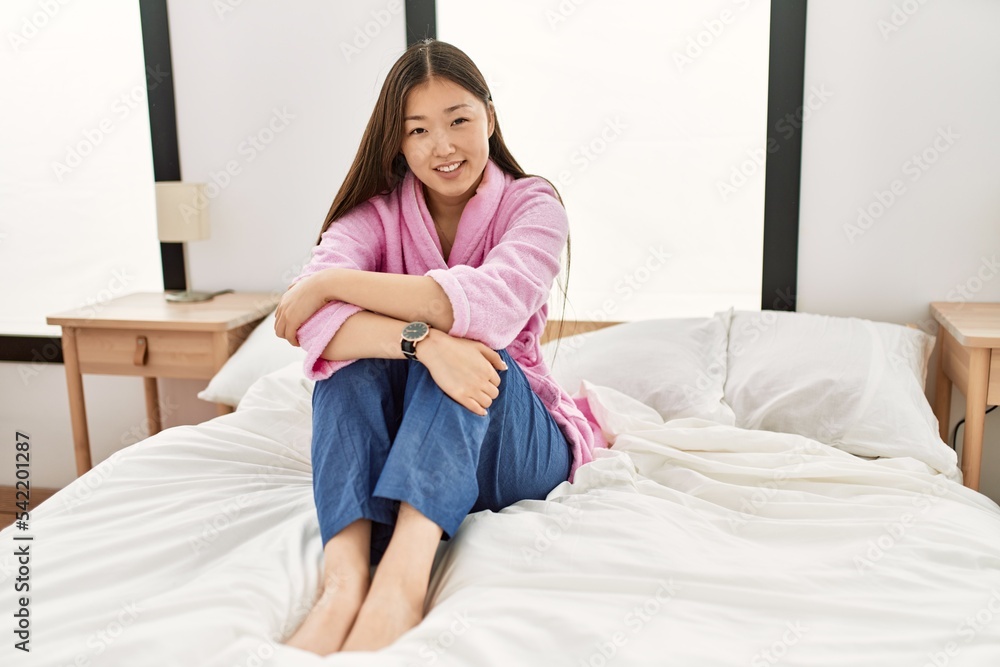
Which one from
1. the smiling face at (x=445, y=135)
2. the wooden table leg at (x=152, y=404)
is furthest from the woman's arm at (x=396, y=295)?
the wooden table leg at (x=152, y=404)

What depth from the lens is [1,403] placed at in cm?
284

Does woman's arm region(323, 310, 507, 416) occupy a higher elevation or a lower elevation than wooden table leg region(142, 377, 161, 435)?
higher

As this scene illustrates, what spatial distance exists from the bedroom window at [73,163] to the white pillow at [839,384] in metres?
1.88

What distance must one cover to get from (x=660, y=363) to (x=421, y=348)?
0.80 meters

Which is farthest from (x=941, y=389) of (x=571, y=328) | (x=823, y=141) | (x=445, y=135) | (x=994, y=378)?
(x=445, y=135)

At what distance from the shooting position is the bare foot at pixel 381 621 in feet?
3.16

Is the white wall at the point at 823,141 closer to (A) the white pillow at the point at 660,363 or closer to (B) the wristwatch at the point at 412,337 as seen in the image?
(A) the white pillow at the point at 660,363

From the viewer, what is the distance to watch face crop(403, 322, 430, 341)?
4.14ft

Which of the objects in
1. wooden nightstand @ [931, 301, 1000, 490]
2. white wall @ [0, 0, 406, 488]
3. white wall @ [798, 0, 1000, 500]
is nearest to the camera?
wooden nightstand @ [931, 301, 1000, 490]

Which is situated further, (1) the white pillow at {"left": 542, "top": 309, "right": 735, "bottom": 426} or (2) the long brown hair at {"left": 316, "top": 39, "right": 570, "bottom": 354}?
(1) the white pillow at {"left": 542, "top": 309, "right": 735, "bottom": 426}

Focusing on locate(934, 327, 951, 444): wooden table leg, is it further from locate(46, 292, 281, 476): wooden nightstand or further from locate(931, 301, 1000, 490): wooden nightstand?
locate(46, 292, 281, 476): wooden nightstand

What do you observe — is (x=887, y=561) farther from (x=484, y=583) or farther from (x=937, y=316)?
(x=937, y=316)

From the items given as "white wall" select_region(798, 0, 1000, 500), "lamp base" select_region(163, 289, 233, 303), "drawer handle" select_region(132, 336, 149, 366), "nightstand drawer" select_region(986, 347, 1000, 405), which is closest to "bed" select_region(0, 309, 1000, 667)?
"nightstand drawer" select_region(986, 347, 1000, 405)

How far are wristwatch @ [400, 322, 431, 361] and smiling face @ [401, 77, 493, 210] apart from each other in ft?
1.04
